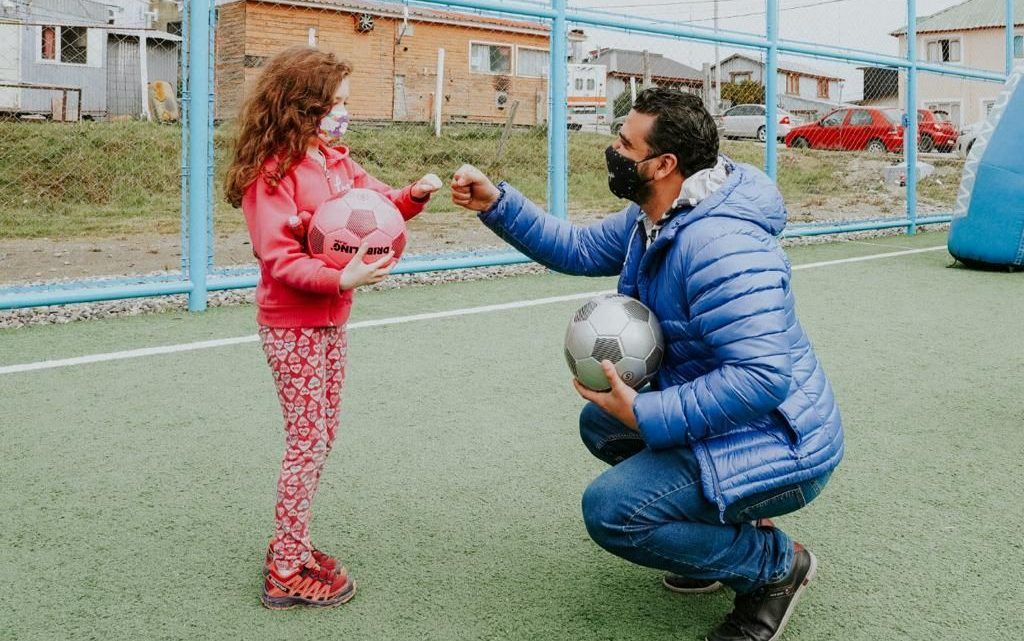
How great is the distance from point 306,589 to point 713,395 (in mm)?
1189

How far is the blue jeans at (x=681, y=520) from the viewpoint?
7.71ft

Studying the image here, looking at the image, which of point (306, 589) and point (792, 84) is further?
point (792, 84)

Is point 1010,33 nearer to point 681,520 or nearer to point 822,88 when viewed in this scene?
point 822,88

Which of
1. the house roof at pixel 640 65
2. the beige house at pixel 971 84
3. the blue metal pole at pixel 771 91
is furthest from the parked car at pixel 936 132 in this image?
the house roof at pixel 640 65

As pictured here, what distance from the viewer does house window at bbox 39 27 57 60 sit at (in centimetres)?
1436

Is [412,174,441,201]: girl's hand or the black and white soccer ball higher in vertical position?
[412,174,441,201]: girl's hand

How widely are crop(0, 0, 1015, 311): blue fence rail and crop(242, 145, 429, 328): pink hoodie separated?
388 centimetres

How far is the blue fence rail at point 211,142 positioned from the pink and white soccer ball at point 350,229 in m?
4.04

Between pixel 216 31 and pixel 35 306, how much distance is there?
6.88 ft

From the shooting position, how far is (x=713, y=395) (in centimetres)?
223

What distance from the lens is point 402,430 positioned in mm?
4074

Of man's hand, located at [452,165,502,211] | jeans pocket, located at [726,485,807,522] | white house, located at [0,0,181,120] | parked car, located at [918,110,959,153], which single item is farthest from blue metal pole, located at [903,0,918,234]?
jeans pocket, located at [726,485,807,522]

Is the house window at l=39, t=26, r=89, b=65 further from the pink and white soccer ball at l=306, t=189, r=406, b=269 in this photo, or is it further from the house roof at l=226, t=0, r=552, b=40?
the pink and white soccer ball at l=306, t=189, r=406, b=269

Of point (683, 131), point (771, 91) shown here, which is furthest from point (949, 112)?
point (683, 131)
